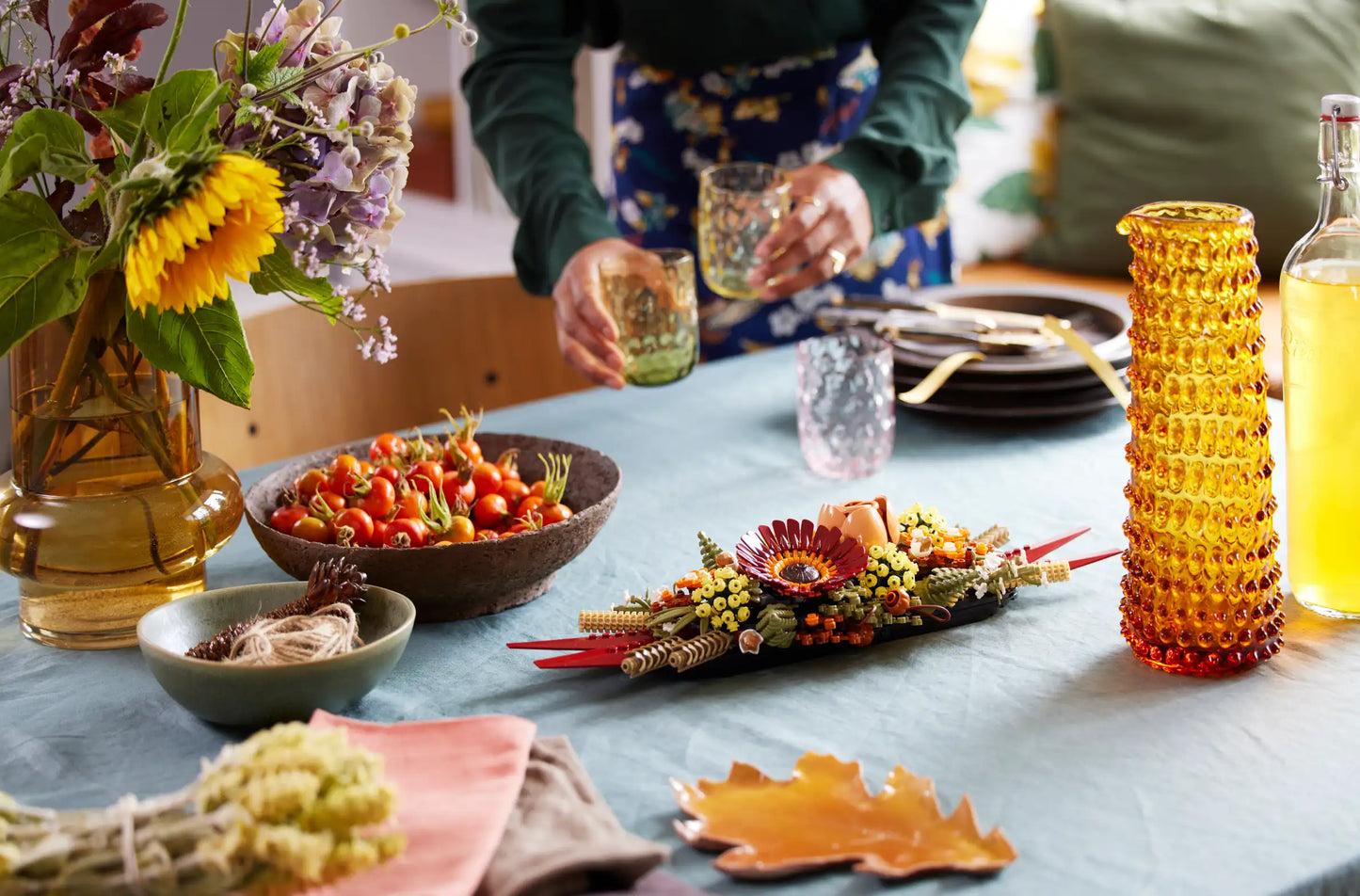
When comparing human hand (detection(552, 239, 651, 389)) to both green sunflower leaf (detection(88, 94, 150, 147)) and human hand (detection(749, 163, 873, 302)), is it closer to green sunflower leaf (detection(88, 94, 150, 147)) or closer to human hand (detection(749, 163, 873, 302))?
human hand (detection(749, 163, 873, 302))

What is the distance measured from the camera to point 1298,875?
619 millimetres

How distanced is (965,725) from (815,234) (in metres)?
0.73

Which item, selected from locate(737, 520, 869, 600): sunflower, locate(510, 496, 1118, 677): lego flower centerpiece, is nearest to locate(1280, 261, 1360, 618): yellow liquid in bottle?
locate(510, 496, 1118, 677): lego flower centerpiece

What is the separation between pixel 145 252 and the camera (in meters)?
0.71

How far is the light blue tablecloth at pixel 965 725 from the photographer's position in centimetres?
64

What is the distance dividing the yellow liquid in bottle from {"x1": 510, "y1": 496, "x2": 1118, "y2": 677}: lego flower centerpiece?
0.15 metres

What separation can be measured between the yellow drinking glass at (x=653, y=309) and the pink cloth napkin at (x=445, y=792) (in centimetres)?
57

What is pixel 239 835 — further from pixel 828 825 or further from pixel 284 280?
pixel 284 280

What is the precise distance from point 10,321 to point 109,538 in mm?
157

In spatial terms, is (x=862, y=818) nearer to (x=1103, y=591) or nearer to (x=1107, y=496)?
(x=1103, y=591)

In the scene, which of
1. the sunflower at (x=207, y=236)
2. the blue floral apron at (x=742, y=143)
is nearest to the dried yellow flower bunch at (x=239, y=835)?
the sunflower at (x=207, y=236)

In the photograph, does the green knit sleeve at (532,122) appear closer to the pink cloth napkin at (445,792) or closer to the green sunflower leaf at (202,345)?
the green sunflower leaf at (202,345)

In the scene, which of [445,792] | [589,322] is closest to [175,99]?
[445,792]

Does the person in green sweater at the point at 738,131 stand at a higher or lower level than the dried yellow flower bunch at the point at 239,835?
higher
